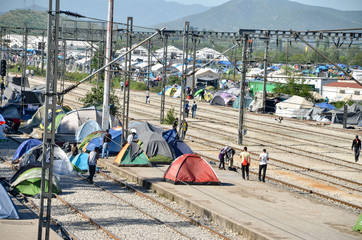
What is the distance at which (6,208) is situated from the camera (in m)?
16.3

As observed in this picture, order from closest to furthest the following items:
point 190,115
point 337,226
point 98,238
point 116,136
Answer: point 98,238 < point 337,226 < point 116,136 < point 190,115

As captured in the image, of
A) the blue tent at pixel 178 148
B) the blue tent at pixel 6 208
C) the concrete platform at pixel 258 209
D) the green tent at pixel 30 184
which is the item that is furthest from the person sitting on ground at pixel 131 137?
the blue tent at pixel 6 208

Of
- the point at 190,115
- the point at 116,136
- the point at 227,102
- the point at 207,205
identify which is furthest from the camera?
the point at 227,102

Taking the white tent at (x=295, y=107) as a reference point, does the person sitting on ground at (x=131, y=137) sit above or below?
below

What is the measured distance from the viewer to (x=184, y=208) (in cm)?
1861

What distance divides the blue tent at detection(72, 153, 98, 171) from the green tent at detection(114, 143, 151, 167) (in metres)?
1.50

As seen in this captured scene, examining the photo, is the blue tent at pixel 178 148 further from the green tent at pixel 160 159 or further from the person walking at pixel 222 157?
the person walking at pixel 222 157

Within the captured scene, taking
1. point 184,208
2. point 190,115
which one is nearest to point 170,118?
point 190,115

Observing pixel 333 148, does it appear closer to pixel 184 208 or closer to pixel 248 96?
pixel 184 208

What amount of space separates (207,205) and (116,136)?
11.7 m

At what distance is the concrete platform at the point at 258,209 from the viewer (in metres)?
15.4

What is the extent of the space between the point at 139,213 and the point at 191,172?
423 centimetres

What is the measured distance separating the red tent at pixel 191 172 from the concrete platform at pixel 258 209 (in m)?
0.35

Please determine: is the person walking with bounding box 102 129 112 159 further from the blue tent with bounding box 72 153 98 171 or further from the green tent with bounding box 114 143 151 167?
the blue tent with bounding box 72 153 98 171
